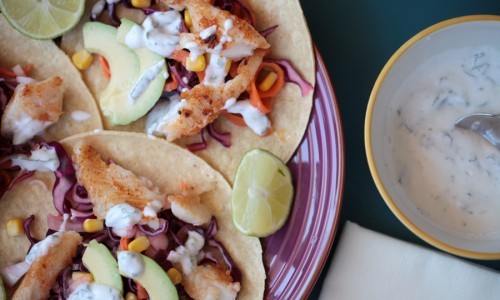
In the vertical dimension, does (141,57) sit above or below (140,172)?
above

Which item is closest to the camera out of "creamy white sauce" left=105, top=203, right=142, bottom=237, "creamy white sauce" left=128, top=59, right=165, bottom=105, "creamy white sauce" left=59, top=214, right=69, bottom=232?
"creamy white sauce" left=105, top=203, right=142, bottom=237

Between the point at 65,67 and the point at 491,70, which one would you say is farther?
the point at 65,67

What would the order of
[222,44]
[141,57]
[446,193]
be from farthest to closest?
[141,57] → [222,44] → [446,193]

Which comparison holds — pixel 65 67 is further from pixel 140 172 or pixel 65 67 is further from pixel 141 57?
pixel 140 172

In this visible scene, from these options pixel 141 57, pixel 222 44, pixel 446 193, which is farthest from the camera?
pixel 141 57

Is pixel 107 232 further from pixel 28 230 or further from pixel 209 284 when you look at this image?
pixel 209 284

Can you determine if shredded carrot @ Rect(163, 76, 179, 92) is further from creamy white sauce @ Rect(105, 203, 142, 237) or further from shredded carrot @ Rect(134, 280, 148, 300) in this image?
shredded carrot @ Rect(134, 280, 148, 300)

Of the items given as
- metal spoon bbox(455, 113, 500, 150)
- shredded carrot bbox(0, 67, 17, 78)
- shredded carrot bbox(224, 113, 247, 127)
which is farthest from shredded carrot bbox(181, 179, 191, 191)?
metal spoon bbox(455, 113, 500, 150)

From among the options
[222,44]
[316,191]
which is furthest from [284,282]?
[222,44]
